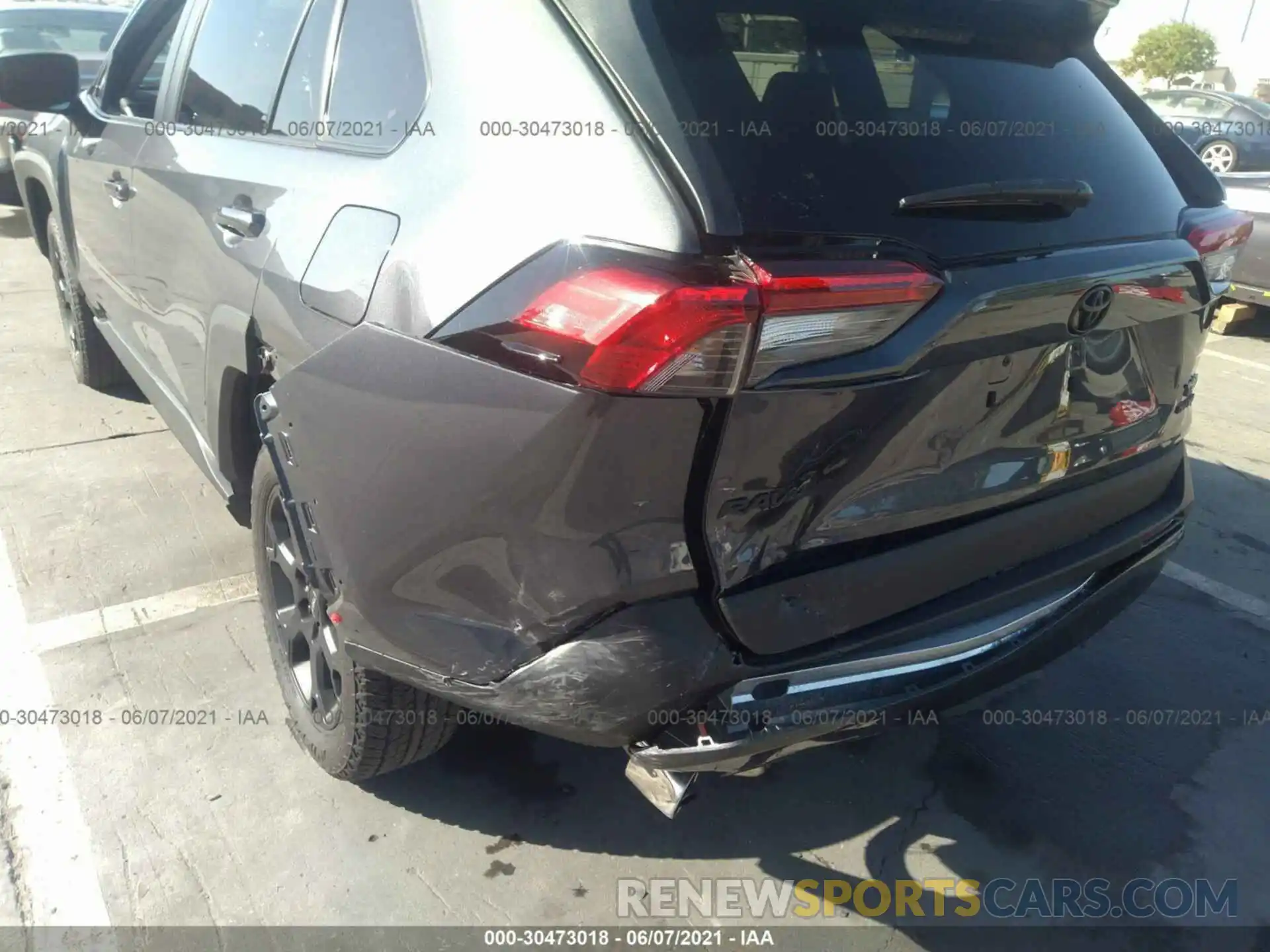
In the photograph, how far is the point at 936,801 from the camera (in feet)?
8.46

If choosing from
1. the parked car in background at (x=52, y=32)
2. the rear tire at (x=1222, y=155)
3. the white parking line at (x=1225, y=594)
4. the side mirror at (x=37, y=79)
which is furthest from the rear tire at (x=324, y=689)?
the rear tire at (x=1222, y=155)

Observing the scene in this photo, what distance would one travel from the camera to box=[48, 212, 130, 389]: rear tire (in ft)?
15.3

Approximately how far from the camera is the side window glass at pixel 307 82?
7.53 feet

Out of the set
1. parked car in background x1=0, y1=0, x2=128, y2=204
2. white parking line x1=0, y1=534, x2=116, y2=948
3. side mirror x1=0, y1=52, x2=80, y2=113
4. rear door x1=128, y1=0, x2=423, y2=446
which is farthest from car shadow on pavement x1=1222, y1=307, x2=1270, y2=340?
parked car in background x1=0, y1=0, x2=128, y2=204

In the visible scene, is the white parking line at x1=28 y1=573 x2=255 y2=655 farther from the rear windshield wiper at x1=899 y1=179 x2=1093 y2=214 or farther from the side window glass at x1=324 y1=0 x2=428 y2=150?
the rear windshield wiper at x1=899 y1=179 x2=1093 y2=214

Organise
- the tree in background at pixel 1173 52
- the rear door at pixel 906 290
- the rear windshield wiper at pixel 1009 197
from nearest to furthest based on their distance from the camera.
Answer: the rear door at pixel 906 290, the rear windshield wiper at pixel 1009 197, the tree in background at pixel 1173 52

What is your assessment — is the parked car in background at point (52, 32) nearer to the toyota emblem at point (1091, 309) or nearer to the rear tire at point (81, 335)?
the rear tire at point (81, 335)

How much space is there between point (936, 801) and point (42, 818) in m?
2.18

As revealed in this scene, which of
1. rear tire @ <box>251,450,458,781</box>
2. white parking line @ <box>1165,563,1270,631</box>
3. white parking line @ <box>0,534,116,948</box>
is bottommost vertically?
white parking line @ <box>0,534,116,948</box>

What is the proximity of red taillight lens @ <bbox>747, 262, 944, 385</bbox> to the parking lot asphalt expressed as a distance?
0.80m

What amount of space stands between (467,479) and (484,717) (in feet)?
2.97

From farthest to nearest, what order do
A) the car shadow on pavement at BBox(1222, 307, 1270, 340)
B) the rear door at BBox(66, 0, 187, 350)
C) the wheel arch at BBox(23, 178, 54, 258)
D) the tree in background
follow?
the tree in background, the car shadow on pavement at BBox(1222, 307, 1270, 340), the wheel arch at BBox(23, 178, 54, 258), the rear door at BBox(66, 0, 187, 350)

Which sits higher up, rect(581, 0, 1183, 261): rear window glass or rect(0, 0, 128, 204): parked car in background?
rect(581, 0, 1183, 261): rear window glass

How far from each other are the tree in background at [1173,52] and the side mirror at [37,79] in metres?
60.0
